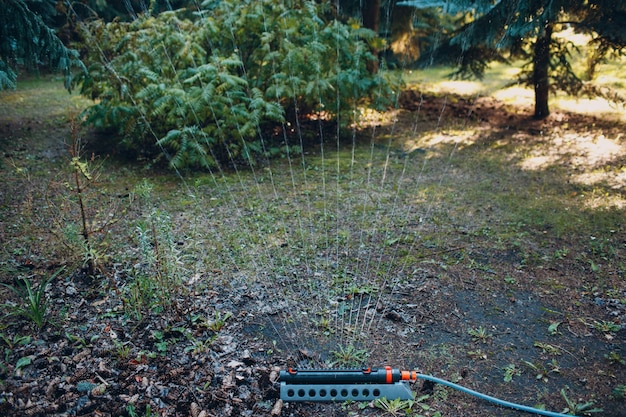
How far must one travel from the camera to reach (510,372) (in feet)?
10.3

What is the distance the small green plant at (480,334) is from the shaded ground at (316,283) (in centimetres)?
2

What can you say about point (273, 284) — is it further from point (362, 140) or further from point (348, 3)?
point (348, 3)

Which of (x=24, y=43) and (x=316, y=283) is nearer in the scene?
(x=316, y=283)

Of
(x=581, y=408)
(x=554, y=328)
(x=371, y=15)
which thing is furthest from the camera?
(x=371, y=15)

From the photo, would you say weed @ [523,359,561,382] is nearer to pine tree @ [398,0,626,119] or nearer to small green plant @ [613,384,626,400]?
small green plant @ [613,384,626,400]

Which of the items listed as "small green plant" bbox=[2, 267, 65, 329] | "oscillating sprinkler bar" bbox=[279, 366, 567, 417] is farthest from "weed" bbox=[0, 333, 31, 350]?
"oscillating sprinkler bar" bbox=[279, 366, 567, 417]

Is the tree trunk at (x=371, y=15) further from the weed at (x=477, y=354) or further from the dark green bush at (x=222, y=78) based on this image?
the weed at (x=477, y=354)

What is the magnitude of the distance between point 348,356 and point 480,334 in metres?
1.02

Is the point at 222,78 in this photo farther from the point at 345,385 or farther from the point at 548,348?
the point at 548,348

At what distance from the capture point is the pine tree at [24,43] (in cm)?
538

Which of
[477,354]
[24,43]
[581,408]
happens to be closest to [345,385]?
[477,354]

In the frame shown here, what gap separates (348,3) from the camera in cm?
991

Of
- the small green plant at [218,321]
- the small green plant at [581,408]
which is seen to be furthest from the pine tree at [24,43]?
the small green plant at [581,408]

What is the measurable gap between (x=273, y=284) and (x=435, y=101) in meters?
7.94
